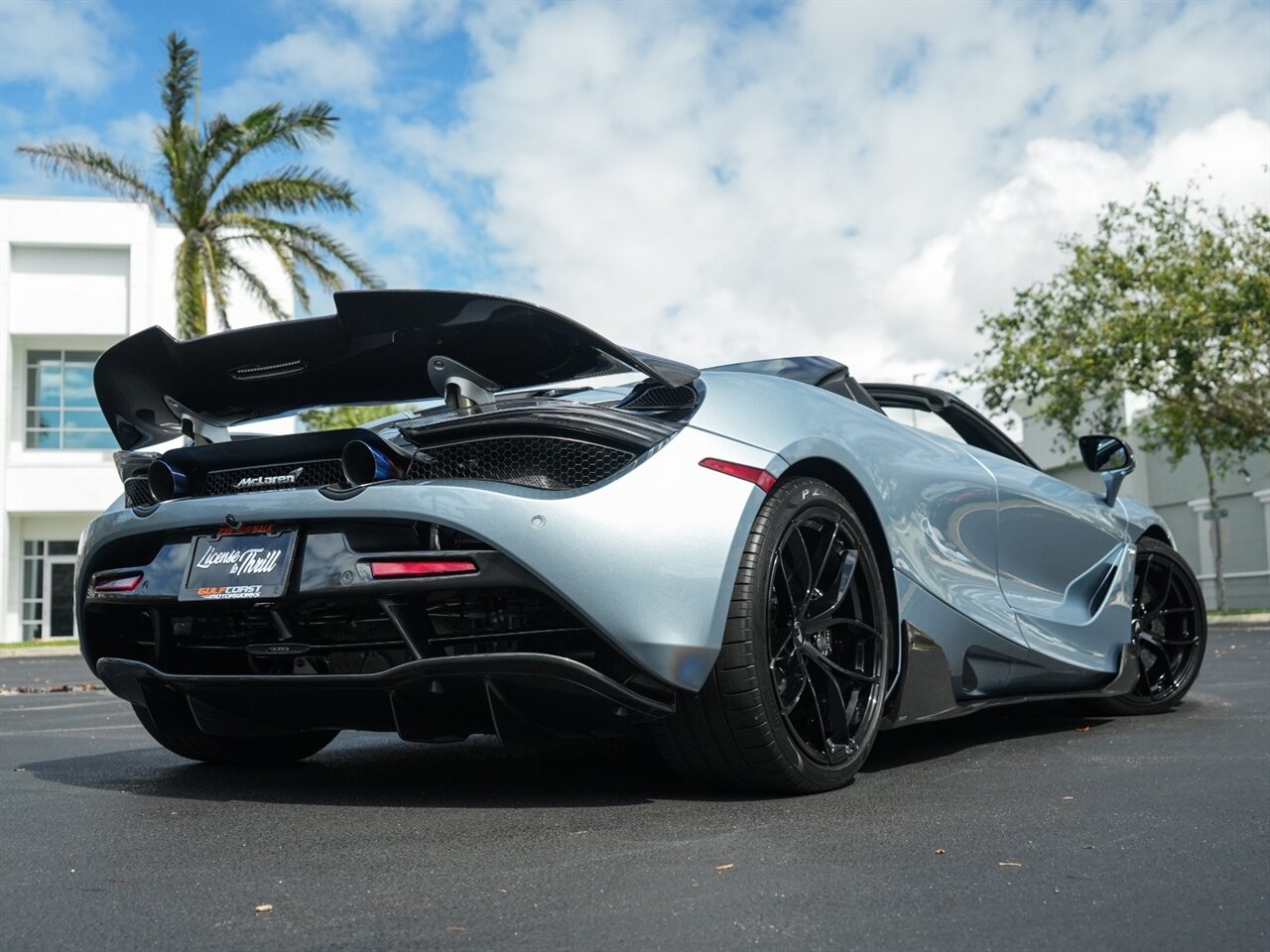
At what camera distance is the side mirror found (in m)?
5.61

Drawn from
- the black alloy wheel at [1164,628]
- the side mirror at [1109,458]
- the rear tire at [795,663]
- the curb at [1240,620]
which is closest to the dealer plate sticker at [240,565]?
the rear tire at [795,663]

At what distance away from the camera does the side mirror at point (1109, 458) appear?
5.61 metres

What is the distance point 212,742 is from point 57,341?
31.3 meters

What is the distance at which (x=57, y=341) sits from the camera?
108 feet

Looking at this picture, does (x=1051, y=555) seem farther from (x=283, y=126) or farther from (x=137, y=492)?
(x=283, y=126)

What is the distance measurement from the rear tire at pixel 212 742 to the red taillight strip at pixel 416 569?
44.2 inches

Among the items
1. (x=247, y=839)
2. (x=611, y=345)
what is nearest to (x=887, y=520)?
(x=611, y=345)

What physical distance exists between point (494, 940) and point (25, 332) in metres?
33.2

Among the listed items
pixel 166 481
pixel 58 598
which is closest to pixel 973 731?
pixel 166 481

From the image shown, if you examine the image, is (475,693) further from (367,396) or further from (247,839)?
(367,396)

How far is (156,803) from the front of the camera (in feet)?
12.1

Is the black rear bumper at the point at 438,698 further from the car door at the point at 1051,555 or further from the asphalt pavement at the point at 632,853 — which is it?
the car door at the point at 1051,555

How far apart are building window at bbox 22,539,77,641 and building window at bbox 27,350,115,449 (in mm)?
2465

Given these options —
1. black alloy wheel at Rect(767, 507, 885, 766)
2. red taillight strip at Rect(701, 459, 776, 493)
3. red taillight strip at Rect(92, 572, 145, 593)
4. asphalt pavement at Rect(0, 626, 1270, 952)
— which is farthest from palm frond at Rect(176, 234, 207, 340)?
red taillight strip at Rect(701, 459, 776, 493)
